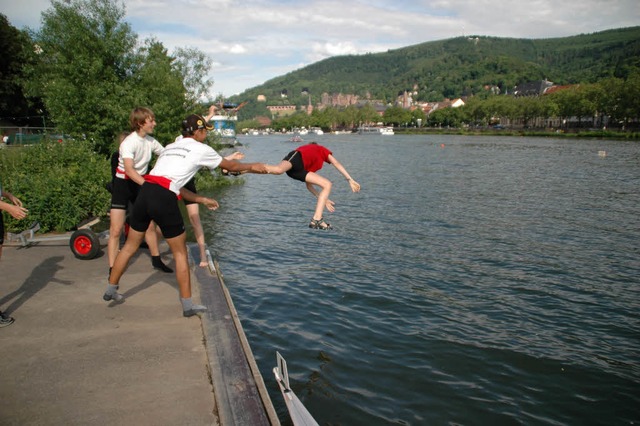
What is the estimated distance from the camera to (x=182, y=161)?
21.9ft

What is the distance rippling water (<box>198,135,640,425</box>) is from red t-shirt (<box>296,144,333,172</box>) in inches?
135

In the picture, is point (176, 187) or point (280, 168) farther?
point (280, 168)

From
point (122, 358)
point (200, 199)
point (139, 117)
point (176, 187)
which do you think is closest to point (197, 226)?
point (200, 199)

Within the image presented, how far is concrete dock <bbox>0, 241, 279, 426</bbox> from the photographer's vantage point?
468 centimetres

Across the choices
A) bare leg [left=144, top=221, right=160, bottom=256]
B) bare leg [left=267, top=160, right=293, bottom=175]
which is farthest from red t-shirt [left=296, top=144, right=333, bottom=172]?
bare leg [left=144, top=221, right=160, bottom=256]

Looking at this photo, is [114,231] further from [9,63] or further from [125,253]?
[9,63]

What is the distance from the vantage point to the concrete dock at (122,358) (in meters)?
4.68

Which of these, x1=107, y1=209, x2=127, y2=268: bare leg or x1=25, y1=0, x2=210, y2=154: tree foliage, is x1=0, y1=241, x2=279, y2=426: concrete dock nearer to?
x1=107, y1=209, x2=127, y2=268: bare leg

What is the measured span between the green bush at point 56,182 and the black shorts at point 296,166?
9490mm

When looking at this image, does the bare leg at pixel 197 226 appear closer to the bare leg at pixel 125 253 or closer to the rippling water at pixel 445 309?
the rippling water at pixel 445 309

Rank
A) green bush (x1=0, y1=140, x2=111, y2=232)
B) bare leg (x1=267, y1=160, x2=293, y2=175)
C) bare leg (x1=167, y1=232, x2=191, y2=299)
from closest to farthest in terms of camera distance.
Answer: bare leg (x1=167, y1=232, x2=191, y2=299) < bare leg (x1=267, y1=160, x2=293, y2=175) < green bush (x1=0, y1=140, x2=111, y2=232)

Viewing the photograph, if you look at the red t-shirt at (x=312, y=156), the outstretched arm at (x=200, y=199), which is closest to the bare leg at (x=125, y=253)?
the outstretched arm at (x=200, y=199)

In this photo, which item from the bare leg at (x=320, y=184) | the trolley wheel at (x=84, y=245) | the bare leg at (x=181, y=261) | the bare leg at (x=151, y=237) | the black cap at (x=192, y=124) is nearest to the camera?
the bare leg at (x=181, y=261)

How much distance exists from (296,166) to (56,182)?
10.7m
